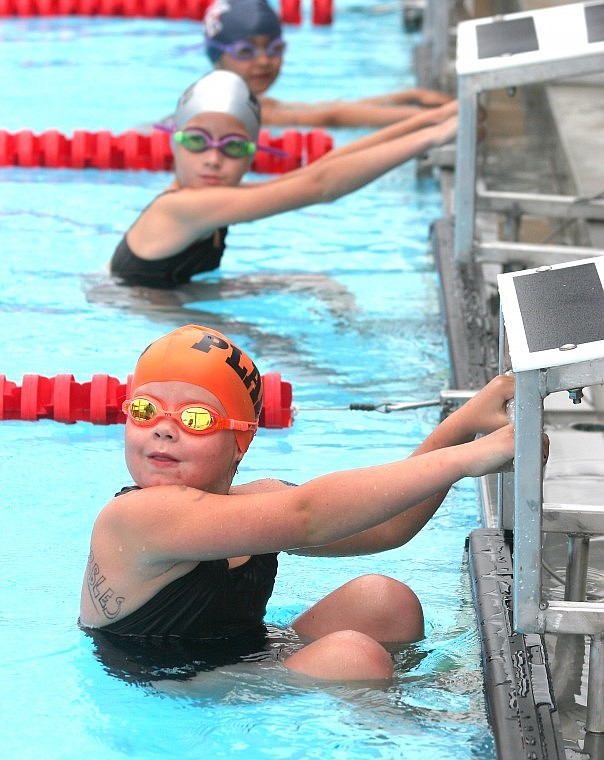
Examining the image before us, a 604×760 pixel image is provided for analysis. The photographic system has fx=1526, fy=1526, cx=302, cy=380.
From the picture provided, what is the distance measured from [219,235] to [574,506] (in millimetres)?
3424

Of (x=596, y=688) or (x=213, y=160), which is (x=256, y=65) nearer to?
(x=213, y=160)

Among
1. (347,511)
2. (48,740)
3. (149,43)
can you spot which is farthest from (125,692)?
(149,43)

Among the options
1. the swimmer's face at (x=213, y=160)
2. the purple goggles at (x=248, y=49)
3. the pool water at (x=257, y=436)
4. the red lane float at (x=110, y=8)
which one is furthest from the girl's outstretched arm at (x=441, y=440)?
the red lane float at (x=110, y=8)

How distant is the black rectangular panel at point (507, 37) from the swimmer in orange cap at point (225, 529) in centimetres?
260

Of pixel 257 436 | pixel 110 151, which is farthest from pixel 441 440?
pixel 110 151

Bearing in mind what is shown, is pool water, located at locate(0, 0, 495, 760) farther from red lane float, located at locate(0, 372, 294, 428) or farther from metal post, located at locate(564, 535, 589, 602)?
metal post, located at locate(564, 535, 589, 602)

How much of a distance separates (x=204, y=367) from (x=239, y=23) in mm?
5251

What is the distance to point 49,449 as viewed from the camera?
16.0 feet

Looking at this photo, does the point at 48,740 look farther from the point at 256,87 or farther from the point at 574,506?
the point at 256,87

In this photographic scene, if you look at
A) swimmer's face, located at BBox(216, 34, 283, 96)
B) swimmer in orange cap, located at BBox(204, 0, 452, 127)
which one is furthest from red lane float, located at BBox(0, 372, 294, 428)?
swimmer's face, located at BBox(216, 34, 283, 96)

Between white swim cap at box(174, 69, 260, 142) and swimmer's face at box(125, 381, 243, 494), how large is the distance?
305 cm

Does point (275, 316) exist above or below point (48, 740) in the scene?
above

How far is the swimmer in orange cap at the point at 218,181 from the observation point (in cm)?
570

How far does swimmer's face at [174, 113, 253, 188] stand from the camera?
600cm
